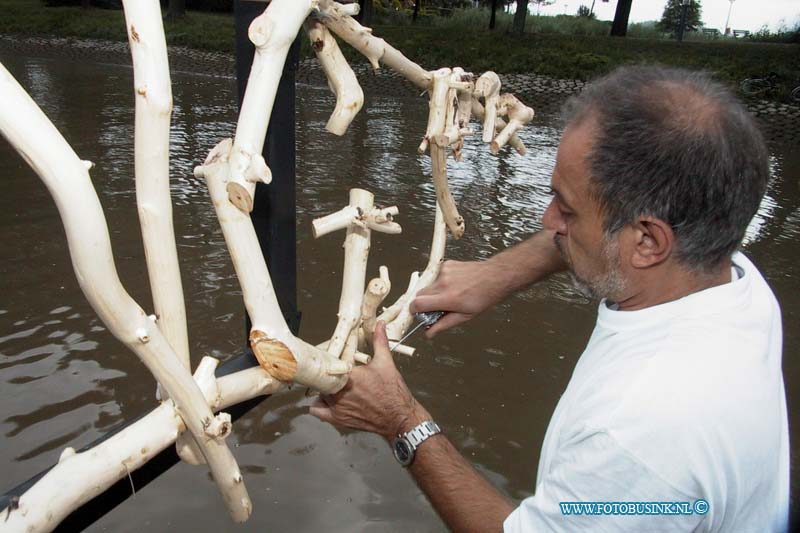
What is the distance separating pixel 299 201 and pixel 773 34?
21271mm

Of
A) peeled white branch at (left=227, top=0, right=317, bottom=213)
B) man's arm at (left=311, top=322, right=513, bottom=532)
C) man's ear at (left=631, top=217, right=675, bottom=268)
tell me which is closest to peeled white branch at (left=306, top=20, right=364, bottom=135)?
peeled white branch at (left=227, top=0, right=317, bottom=213)

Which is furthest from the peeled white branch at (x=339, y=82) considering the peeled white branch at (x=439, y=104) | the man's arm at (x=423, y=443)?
the man's arm at (x=423, y=443)

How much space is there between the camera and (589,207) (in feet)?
3.58

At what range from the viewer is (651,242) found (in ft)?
3.44

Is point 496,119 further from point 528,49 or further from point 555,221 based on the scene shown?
point 528,49

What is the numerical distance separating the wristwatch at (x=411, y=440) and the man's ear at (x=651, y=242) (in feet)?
1.76

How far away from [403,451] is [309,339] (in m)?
2.24

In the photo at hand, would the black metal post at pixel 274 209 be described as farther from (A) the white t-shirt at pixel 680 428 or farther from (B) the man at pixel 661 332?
(A) the white t-shirt at pixel 680 428

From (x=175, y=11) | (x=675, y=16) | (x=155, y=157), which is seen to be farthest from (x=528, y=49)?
(x=675, y=16)

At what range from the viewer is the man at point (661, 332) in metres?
0.89

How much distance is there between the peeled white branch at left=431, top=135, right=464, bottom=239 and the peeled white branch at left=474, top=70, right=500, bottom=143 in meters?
0.21

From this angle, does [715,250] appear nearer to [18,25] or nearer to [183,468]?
[183,468]

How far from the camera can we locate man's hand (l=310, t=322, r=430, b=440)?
1.34m

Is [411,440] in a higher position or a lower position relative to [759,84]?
lower
